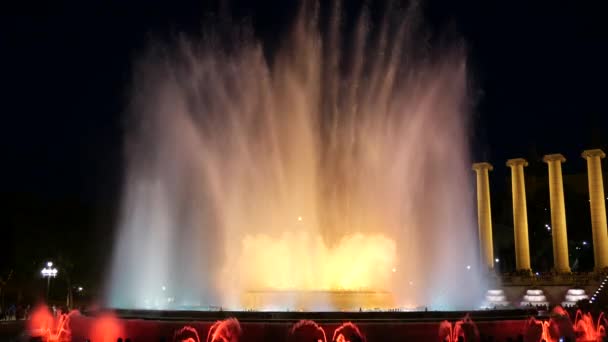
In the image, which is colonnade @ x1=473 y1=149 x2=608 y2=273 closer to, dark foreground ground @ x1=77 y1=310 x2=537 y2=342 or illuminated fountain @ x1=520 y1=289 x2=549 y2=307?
illuminated fountain @ x1=520 y1=289 x2=549 y2=307

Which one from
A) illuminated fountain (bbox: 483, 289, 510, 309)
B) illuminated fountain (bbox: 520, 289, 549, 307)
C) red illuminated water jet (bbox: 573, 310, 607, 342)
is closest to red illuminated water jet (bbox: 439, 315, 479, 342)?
red illuminated water jet (bbox: 573, 310, 607, 342)

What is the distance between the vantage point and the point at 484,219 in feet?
212

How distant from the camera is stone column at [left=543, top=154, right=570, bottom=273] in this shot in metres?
58.8

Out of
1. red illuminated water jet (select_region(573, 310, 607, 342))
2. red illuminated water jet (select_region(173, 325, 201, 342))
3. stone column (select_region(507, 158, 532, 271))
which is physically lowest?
red illuminated water jet (select_region(573, 310, 607, 342))

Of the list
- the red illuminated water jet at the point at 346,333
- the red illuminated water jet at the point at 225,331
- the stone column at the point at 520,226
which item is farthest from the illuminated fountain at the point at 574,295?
the red illuminated water jet at the point at 225,331

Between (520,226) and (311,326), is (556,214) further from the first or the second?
(311,326)

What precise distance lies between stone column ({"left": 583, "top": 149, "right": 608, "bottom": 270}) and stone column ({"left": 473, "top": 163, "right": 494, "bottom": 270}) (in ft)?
32.0

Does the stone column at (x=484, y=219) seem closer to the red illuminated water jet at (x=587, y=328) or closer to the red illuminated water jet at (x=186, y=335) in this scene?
the red illuminated water jet at (x=587, y=328)

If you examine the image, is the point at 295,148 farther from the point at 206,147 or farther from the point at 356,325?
the point at 356,325

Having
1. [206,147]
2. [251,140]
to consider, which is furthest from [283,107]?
[206,147]

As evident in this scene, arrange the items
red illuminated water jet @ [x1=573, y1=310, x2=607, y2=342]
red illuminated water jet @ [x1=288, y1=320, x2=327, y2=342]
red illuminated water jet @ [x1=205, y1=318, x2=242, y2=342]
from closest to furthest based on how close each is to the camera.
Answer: red illuminated water jet @ [x1=288, y1=320, x2=327, y2=342], red illuminated water jet @ [x1=205, y1=318, x2=242, y2=342], red illuminated water jet @ [x1=573, y1=310, x2=607, y2=342]

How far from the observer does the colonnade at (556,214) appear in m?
57.5

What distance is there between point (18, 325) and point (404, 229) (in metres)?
24.3

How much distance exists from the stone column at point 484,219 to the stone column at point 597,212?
32.0 ft
